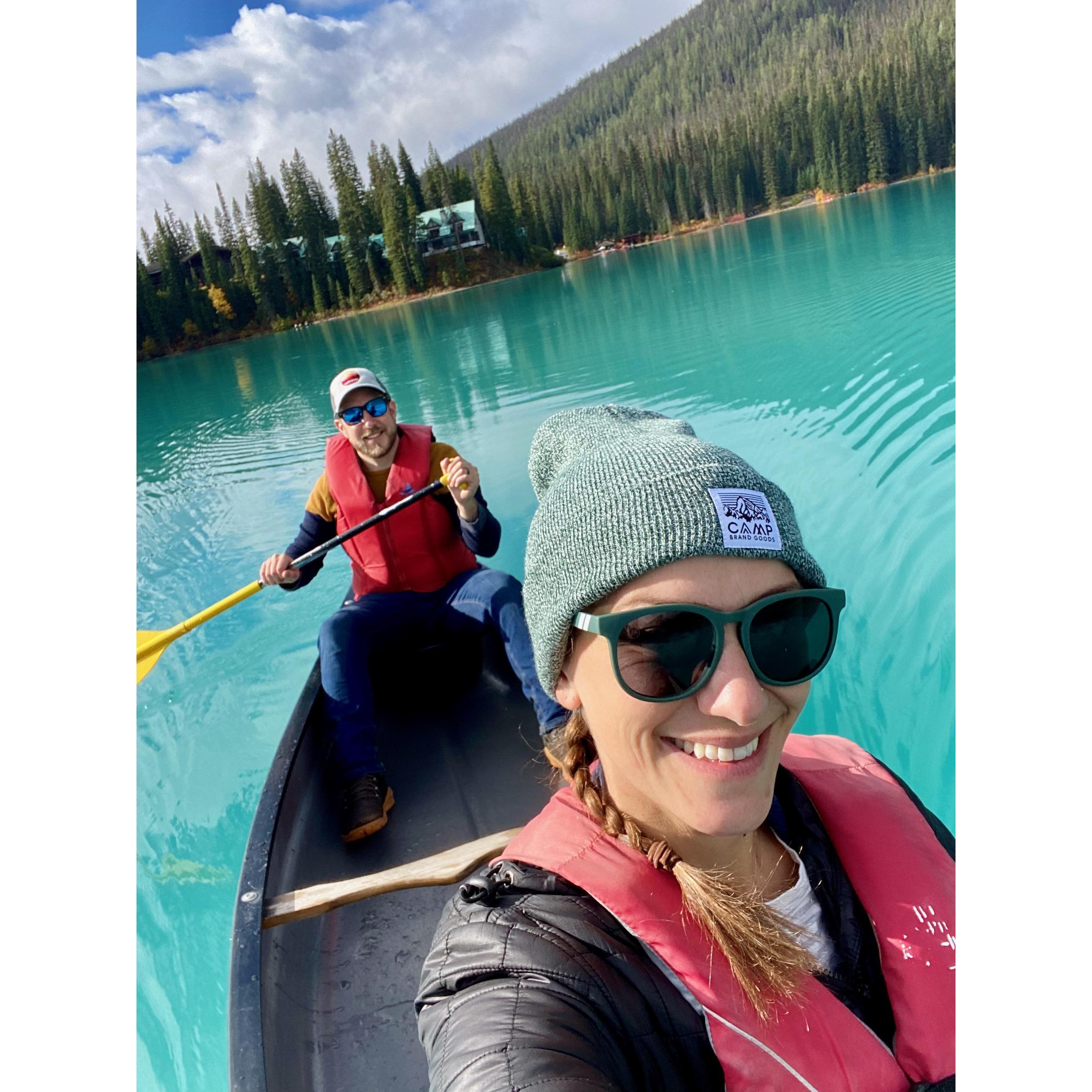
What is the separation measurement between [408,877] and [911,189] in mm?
58813

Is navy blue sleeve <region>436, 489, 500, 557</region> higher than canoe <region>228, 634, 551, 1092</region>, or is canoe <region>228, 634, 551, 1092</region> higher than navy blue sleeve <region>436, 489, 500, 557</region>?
navy blue sleeve <region>436, 489, 500, 557</region>

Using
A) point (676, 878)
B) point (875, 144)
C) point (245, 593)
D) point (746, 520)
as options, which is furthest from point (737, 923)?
point (875, 144)

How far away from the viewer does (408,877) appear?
2555 millimetres

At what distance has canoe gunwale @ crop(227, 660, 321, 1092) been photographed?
189 cm

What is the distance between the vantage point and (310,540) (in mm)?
4371

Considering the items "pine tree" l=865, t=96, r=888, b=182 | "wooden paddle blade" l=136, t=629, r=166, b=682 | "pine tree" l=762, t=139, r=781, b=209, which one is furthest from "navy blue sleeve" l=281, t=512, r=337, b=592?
"pine tree" l=762, t=139, r=781, b=209

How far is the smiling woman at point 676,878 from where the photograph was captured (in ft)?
3.53

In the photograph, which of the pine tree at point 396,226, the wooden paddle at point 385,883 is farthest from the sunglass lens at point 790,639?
the pine tree at point 396,226

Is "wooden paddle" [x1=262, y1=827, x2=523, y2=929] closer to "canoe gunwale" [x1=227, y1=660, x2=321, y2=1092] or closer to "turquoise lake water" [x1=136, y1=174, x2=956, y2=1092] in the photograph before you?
"canoe gunwale" [x1=227, y1=660, x2=321, y2=1092]

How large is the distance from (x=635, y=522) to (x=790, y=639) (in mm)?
280

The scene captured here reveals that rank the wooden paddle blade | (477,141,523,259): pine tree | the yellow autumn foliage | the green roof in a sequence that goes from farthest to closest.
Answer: the green roof → (477,141,523,259): pine tree → the yellow autumn foliage → the wooden paddle blade

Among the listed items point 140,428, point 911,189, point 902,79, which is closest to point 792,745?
point 140,428

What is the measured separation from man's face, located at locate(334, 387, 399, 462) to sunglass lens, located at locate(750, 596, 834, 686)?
3108mm

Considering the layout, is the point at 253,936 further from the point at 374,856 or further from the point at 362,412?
the point at 362,412
